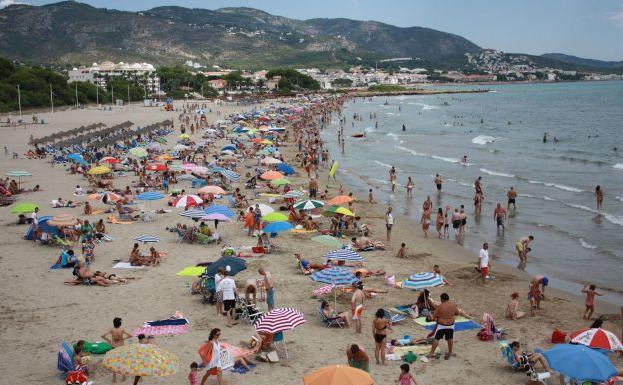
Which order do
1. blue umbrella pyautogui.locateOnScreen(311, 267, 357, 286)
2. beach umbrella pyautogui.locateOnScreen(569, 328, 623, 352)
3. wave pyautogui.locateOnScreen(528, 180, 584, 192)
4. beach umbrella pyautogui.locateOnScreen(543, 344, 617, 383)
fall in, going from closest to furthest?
beach umbrella pyautogui.locateOnScreen(543, 344, 617, 383) < beach umbrella pyautogui.locateOnScreen(569, 328, 623, 352) < blue umbrella pyautogui.locateOnScreen(311, 267, 357, 286) < wave pyautogui.locateOnScreen(528, 180, 584, 192)

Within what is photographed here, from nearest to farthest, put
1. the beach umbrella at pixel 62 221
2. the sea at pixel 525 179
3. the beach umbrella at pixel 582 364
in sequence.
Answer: the beach umbrella at pixel 582 364 < the beach umbrella at pixel 62 221 < the sea at pixel 525 179

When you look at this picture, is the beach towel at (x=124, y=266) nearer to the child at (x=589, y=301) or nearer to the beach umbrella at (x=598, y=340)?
the beach umbrella at (x=598, y=340)

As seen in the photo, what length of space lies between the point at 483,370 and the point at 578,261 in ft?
27.7

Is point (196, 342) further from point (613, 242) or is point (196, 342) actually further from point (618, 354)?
point (613, 242)

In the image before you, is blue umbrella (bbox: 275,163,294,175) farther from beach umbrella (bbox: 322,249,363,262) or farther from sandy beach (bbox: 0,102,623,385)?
beach umbrella (bbox: 322,249,363,262)

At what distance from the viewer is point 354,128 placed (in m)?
59.8

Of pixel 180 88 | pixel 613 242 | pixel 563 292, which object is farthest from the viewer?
pixel 180 88

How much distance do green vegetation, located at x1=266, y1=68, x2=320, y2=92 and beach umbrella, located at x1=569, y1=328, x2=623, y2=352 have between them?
11876cm

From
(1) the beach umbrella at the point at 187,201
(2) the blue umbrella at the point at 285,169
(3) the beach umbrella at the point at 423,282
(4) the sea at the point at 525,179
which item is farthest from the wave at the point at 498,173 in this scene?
(3) the beach umbrella at the point at 423,282

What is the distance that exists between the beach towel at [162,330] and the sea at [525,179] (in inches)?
344

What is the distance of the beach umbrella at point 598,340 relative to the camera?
8.45 metres

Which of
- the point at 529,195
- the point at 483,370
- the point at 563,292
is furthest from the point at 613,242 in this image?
the point at 483,370

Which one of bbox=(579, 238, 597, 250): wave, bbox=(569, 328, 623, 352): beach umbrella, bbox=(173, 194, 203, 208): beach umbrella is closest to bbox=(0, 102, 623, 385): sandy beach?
bbox=(173, 194, 203, 208): beach umbrella

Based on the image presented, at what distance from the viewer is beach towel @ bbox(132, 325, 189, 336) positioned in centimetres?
937
